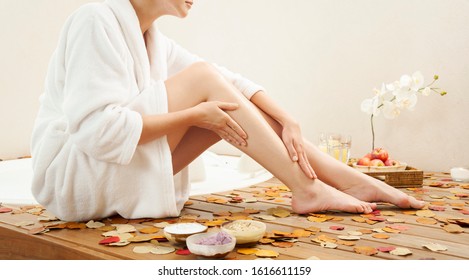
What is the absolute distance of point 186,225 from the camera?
139cm

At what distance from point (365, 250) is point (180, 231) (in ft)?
1.51

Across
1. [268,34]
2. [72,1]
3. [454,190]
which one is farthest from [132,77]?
[72,1]

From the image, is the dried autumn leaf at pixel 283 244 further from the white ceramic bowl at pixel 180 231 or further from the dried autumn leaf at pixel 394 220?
the dried autumn leaf at pixel 394 220

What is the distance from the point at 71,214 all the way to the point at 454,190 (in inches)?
59.2

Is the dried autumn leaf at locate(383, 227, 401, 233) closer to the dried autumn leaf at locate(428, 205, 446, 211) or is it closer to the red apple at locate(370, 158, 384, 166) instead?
the dried autumn leaf at locate(428, 205, 446, 211)

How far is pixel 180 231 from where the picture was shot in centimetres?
135

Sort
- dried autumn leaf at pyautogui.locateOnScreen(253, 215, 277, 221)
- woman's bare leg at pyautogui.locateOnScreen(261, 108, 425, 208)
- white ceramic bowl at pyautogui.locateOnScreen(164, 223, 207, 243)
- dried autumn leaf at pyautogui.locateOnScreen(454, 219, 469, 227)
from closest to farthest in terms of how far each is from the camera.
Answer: white ceramic bowl at pyautogui.locateOnScreen(164, 223, 207, 243), dried autumn leaf at pyautogui.locateOnScreen(454, 219, 469, 227), dried autumn leaf at pyautogui.locateOnScreen(253, 215, 277, 221), woman's bare leg at pyautogui.locateOnScreen(261, 108, 425, 208)

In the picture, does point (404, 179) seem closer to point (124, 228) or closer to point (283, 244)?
point (283, 244)

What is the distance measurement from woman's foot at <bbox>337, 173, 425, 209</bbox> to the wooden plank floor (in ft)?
0.11

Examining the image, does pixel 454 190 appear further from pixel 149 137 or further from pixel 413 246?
pixel 149 137

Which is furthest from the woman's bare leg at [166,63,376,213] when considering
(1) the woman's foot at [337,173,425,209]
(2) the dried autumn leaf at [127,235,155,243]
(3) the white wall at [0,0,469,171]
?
(3) the white wall at [0,0,469,171]

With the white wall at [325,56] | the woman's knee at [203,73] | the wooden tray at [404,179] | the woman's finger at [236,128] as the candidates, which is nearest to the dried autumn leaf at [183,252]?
the woman's finger at [236,128]

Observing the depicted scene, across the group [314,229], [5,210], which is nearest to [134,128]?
[314,229]

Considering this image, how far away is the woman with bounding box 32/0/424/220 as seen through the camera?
4.86ft
